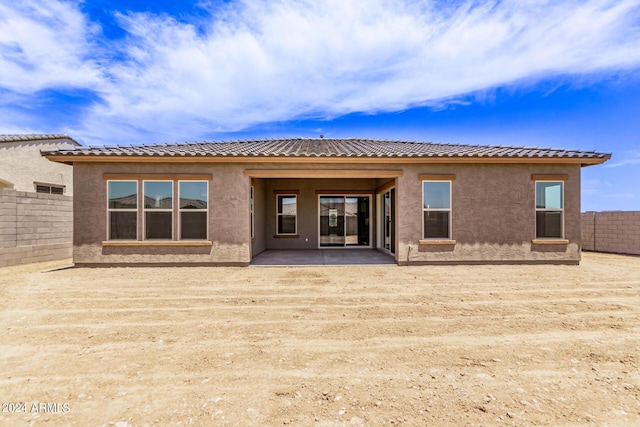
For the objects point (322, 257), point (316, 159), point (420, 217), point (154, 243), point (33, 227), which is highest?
point (316, 159)

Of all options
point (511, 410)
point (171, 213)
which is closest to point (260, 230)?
point (171, 213)

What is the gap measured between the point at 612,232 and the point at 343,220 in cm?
1197

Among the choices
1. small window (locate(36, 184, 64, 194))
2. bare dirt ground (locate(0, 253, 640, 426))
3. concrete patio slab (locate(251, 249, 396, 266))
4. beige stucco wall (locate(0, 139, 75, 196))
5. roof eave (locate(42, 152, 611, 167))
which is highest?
beige stucco wall (locate(0, 139, 75, 196))

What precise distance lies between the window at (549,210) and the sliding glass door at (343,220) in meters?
6.23

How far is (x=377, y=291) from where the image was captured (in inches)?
264

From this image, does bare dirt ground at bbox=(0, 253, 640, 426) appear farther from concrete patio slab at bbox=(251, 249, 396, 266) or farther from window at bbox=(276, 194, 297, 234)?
window at bbox=(276, 194, 297, 234)

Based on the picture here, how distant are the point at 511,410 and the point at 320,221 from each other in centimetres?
1118

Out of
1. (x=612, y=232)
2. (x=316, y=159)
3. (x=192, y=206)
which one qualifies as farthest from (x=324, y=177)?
(x=612, y=232)

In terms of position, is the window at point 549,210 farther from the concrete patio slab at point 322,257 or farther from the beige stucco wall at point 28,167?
the beige stucco wall at point 28,167

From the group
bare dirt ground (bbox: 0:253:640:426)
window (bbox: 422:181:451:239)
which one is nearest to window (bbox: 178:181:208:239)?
bare dirt ground (bbox: 0:253:640:426)

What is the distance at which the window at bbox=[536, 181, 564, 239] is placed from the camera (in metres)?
9.88

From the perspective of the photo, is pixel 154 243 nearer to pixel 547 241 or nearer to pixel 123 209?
pixel 123 209

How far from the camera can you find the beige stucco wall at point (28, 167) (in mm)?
15438

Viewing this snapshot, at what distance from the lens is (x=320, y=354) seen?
376 cm
